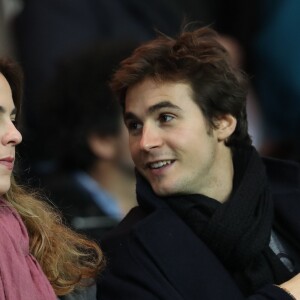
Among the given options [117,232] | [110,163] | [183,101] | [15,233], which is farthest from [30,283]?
[110,163]

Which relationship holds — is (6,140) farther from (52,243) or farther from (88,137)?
(88,137)

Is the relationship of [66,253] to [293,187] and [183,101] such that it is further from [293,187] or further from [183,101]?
[293,187]

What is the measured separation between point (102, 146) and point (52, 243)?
1.77 meters

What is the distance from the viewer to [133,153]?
462cm

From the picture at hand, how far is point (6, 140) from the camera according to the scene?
4.15m

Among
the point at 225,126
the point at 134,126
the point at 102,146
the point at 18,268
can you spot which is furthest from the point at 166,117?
the point at 102,146

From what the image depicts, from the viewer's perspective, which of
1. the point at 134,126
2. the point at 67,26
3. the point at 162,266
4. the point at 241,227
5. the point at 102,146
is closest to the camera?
the point at 162,266

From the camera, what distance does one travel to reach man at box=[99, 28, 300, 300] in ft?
14.4

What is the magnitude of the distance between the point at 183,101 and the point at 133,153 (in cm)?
30

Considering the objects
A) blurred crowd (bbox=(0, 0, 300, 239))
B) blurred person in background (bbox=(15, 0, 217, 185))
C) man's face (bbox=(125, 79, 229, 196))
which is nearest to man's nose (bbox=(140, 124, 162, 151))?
man's face (bbox=(125, 79, 229, 196))

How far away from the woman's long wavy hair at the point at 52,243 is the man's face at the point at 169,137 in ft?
1.32

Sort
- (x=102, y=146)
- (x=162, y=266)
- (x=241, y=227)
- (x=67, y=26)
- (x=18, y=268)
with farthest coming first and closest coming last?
(x=67, y=26), (x=102, y=146), (x=241, y=227), (x=162, y=266), (x=18, y=268)

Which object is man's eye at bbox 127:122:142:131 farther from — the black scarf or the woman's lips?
the woman's lips

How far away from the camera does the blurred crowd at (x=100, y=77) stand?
6020 mm
